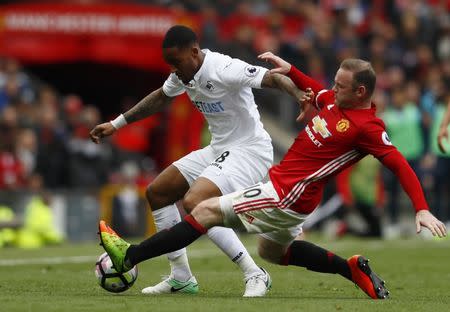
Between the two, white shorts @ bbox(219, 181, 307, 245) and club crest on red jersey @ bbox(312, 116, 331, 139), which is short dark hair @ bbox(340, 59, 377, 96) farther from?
white shorts @ bbox(219, 181, 307, 245)

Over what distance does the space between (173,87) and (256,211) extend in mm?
1593

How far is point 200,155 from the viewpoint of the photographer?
11.0 m

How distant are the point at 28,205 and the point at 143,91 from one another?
5.42 metres

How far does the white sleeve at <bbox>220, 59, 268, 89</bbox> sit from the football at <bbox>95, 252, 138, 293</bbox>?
1634 millimetres

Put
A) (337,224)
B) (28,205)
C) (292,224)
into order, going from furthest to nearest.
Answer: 1. (337,224)
2. (28,205)
3. (292,224)

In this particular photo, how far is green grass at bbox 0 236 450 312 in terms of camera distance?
9336mm

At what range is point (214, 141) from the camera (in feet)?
35.9

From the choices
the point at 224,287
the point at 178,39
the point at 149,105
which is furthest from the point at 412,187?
the point at 149,105

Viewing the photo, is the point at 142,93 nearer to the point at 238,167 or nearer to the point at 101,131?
the point at 101,131

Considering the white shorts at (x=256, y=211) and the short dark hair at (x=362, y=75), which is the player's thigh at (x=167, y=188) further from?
the short dark hair at (x=362, y=75)

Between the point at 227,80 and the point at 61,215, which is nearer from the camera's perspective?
the point at 227,80

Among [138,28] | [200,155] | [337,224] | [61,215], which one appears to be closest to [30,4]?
[138,28]

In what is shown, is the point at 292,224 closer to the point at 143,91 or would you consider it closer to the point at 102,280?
the point at 102,280

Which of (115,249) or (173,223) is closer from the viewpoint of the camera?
(115,249)
